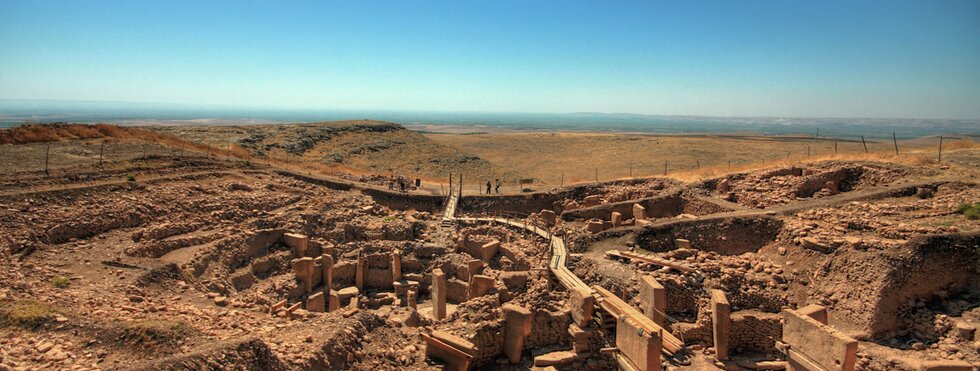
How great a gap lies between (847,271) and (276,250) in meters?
17.9

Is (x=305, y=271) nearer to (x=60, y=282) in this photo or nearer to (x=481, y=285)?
(x=481, y=285)

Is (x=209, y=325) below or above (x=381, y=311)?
above

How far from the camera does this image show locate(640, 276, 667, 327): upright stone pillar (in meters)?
12.3

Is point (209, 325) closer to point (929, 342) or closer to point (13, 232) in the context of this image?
point (13, 232)

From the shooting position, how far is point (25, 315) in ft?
30.5

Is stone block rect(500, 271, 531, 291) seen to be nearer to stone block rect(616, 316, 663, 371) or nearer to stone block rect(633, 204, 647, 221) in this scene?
stone block rect(616, 316, 663, 371)

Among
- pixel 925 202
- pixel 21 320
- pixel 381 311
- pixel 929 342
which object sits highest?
pixel 925 202

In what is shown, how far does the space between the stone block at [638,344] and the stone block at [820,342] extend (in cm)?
267

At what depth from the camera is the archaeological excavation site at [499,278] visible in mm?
10031

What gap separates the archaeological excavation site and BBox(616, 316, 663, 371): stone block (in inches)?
1.7

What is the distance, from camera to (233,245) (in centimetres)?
1711

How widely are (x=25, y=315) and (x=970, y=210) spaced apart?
74.0ft

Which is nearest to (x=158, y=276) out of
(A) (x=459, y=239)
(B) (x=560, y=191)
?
(A) (x=459, y=239)

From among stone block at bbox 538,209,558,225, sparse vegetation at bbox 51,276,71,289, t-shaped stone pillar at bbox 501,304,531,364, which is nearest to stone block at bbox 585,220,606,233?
stone block at bbox 538,209,558,225
